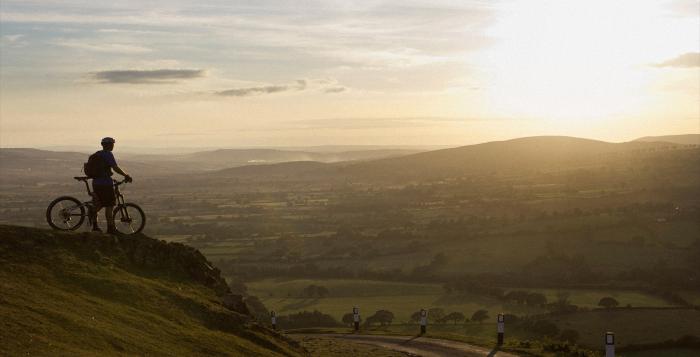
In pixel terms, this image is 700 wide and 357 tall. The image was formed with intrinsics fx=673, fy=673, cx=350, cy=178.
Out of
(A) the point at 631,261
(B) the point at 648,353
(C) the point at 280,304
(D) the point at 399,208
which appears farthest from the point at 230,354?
(D) the point at 399,208

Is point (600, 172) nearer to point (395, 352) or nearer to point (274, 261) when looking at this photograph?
point (274, 261)

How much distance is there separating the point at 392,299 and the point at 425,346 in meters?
48.9

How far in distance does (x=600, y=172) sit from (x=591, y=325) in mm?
157621

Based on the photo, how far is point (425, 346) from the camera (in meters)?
25.5

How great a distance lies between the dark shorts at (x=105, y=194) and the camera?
21.5 metres

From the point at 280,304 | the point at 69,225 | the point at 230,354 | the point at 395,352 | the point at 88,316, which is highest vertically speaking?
the point at 69,225

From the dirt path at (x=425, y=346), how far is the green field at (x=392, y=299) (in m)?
33.5

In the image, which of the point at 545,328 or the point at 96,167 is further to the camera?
the point at 545,328

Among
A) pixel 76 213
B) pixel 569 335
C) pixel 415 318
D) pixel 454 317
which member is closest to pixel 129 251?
pixel 76 213

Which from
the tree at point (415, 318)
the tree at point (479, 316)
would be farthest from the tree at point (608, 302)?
the tree at point (415, 318)

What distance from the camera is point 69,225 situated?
2189cm

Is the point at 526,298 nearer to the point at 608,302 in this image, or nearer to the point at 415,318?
the point at 608,302

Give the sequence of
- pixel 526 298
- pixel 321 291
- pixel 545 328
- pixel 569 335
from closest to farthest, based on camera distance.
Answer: pixel 569 335, pixel 545 328, pixel 526 298, pixel 321 291

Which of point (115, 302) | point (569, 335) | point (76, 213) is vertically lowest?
point (569, 335)
